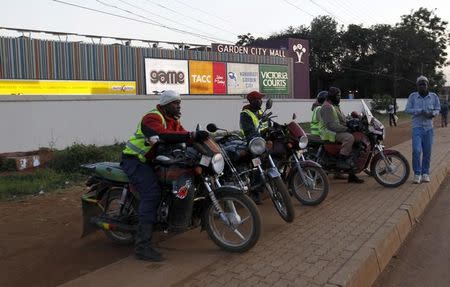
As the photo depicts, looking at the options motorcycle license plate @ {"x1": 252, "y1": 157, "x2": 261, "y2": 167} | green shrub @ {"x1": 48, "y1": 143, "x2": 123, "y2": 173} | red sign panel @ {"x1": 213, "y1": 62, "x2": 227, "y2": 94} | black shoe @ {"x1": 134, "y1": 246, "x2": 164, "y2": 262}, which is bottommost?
black shoe @ {"x1": 134, "y1": 246, "x2": 164, "y2": 262}

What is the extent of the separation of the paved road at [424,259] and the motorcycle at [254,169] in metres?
1.33

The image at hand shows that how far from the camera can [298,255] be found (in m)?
4.87

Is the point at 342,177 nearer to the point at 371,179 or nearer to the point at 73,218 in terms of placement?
the point at 371,179

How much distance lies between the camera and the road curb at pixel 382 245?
4305mm

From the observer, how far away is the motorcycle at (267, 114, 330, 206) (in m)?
7.22

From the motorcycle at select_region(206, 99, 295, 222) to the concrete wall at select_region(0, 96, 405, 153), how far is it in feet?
26.5

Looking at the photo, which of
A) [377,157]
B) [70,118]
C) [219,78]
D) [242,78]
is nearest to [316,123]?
[377,157]

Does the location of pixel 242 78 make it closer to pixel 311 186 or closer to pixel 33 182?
pixel 33 182

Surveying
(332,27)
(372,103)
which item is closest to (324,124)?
(372,103)

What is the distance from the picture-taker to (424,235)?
6223mm

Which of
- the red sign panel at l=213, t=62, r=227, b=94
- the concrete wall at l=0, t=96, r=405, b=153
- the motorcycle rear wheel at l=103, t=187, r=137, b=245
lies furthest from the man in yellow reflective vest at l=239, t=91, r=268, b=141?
the red sign panel at l=213, t=62, r=227, b=94

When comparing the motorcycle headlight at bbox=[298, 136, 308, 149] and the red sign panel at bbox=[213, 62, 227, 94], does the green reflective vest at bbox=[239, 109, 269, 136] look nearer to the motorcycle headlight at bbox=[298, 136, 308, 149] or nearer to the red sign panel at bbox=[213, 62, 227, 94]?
the motorcycle headlight at bbox=[298, 136, 308, 149]

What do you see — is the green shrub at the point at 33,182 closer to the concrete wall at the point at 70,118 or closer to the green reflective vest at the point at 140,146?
the concrete wall at the point at 70,118

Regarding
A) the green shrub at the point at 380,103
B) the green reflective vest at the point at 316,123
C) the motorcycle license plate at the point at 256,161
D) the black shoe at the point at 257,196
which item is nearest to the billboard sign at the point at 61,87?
the green shrub at the point at 380,103
